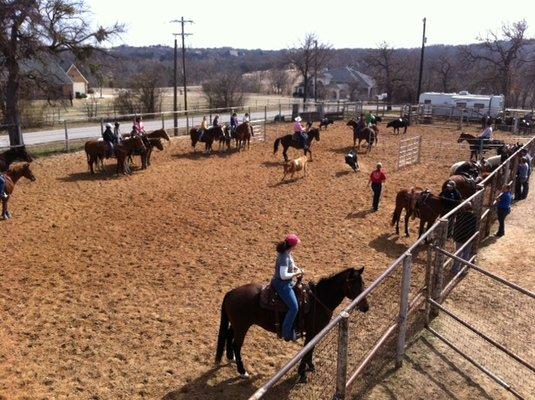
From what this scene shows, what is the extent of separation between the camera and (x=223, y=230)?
12273mm

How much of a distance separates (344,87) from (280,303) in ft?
304

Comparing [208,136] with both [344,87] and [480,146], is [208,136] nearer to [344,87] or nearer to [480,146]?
[480,146]

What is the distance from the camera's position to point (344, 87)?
94.4 meters

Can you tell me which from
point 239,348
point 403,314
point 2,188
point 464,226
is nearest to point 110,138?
point 2,188

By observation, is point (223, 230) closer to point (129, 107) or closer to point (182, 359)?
point (182, 359)

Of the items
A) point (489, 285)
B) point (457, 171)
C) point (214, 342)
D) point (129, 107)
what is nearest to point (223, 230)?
point (214, 342)

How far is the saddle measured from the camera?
6.10 metres

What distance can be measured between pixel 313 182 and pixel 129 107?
34.3 m

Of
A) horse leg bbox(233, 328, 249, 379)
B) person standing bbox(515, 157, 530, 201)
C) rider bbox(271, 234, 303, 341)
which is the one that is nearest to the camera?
rider bbox(271, 234, 303, 341)

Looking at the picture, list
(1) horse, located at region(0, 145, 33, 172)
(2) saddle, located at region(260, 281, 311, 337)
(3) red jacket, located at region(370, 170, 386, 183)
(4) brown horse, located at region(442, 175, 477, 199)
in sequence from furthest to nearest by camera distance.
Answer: (1) horse, located at region(0, 145, 33, 172) < (3) red jacket, located at region(370, 170, 386, 183) < (4) brown horse, located at region(442, 175, 477, 199) < (2) saddle, located at region(260, 281, 311, 337)

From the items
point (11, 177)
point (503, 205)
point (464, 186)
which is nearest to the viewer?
point (503, 205)

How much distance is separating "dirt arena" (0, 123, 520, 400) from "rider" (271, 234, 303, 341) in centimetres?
105

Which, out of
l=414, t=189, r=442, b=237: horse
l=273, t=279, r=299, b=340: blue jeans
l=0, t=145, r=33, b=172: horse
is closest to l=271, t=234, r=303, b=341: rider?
l=273, t=279, r=299, b=340: blue jeans

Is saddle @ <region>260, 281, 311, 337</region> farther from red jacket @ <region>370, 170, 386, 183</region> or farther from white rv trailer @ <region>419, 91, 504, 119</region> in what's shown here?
white rv trailer @ <region>419, 91, 504, 119</region>
